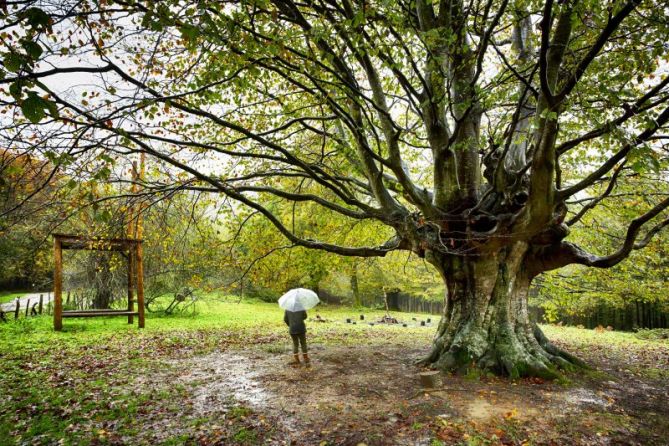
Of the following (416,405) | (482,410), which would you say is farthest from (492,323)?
(416,405)

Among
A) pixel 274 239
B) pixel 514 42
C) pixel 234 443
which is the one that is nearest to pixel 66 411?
pixel 234 443

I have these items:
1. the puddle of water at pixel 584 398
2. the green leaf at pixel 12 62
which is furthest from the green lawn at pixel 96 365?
the puddle of water at pixel 584 398

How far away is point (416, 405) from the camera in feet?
18.8

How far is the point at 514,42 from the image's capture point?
29.0ft

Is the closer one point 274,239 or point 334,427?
point 334,427

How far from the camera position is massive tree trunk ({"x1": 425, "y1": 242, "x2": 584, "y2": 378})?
7.38 meters

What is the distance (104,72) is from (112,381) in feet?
17.9

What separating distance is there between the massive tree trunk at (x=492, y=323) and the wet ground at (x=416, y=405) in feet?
1.30

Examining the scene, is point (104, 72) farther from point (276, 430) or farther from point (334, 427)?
point (334, 427)

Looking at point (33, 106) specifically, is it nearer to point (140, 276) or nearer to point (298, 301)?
point (298, 301)

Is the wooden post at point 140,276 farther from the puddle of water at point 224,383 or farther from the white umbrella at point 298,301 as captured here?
the white umbrella at point 298,301

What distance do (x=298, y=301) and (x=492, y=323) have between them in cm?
402

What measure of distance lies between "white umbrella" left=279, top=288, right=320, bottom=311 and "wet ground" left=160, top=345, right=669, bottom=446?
125 cm

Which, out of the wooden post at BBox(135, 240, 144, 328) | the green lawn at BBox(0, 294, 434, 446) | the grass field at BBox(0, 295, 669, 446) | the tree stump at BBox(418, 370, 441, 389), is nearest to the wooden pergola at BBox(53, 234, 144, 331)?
the wooden post at BBox(135, 240, 144, 328)
